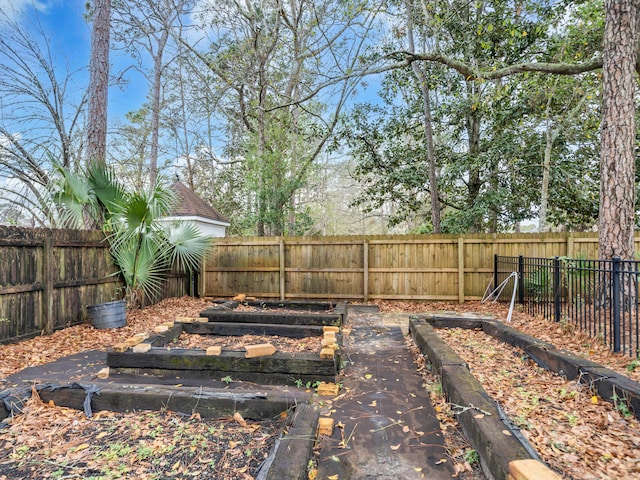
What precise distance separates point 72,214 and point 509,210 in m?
10.7

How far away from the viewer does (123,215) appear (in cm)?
568

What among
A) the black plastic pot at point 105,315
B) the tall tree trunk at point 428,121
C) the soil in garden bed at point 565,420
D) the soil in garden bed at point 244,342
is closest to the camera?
the soil in garden bed at point 565,420

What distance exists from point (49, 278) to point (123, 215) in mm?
1347

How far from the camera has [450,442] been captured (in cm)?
220

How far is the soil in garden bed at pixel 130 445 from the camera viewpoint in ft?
6.15

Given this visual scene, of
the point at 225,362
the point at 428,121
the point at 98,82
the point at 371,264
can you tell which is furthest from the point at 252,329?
the point at 428,121

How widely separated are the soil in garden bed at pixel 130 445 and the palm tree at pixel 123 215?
3582 mm

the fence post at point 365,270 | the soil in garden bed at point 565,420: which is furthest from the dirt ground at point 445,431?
the fence post at point 365,270

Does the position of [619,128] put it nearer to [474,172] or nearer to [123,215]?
[474,172]

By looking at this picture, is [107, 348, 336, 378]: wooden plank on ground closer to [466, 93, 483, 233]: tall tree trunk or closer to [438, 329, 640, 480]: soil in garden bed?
[438, 329, 640, 480]: soil in garden bed

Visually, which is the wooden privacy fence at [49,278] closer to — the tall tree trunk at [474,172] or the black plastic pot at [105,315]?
the black plastic pot at [105,315]

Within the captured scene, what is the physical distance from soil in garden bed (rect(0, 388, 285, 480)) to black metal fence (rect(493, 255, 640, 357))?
3.37 meters

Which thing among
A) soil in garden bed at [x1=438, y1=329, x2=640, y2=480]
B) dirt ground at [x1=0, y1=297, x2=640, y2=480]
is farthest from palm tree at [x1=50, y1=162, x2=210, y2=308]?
soil in garden bed at [x1=438, y1=329, x2=640, y2=480]

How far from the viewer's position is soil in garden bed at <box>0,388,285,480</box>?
1.87 metres
